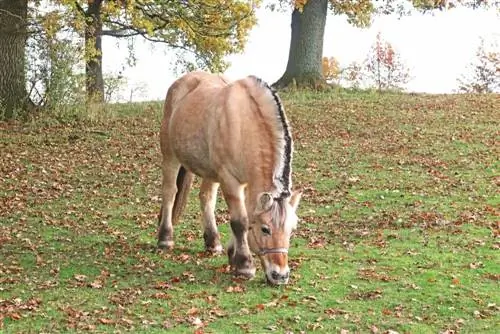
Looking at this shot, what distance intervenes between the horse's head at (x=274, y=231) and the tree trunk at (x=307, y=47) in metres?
15.8

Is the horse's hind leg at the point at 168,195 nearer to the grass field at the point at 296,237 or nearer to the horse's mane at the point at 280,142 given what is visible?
the grass field at the point at 296,237

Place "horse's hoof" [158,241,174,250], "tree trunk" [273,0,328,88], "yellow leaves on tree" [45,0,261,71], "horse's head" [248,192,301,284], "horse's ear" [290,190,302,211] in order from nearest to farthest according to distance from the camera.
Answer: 1. "horse's head" [248,192,301,284]
2. "horse's ear" [290,190,302,211]
3. "horse's hoof" [158,241,174,250]
4. "yellow leaves on tree" [45,0,261,71]
5. "tree trunk" [273,0,328,88]

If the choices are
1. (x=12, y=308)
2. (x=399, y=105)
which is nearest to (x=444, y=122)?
(x=399, y=105)

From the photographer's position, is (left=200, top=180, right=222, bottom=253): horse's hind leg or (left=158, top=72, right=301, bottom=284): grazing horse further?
(left=200, top=180, right=222, bottom=253): horse's hind leg

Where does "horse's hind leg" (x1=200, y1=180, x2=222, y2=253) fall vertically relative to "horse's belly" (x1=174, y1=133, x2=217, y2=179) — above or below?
below

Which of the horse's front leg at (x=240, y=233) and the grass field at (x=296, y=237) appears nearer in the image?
the grass field at (x=296, y=237)

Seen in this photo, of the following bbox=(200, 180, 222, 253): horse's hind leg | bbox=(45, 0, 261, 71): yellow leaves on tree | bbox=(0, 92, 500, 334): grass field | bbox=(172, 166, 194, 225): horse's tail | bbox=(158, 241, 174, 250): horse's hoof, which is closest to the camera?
bbox=(0, 92, 500, 334): grass field

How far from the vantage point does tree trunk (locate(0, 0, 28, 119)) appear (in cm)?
1761

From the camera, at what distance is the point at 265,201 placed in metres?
7.13

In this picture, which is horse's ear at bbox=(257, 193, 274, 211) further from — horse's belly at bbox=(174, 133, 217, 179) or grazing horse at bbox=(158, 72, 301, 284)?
horse's belly at bbox=(174, 133, 217, 179)

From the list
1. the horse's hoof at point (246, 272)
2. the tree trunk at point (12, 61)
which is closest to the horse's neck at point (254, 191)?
the horse's hoof at point (246, 272)

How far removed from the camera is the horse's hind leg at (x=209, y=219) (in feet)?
29.3

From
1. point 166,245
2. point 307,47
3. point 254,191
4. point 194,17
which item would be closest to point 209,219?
point 166,245

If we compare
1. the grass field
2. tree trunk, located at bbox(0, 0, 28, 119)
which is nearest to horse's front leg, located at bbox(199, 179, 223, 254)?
the grass field
